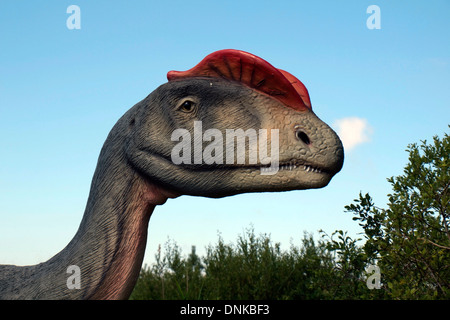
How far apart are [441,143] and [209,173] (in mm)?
3153

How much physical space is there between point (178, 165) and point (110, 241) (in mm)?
572

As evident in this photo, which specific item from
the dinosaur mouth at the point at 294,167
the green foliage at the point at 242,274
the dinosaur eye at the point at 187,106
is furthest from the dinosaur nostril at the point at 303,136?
the green foliage at the point at 242,274

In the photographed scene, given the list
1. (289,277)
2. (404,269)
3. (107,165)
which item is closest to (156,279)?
(289,277)

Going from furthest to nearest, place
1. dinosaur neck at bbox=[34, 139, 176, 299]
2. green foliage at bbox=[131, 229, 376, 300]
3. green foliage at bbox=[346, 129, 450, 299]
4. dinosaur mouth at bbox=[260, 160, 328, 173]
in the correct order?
1. green foliage at bbox=[131, 229, 376, 300]
2. green foliage at bbox=[346, 129, 450, 299]
3. dinosaur neck at bbox=[34, 139, 176, 299]
4. dinosaur mouth at bbox=[260, 160, 328, 173]

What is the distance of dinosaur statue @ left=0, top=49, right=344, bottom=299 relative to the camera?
2369 mm

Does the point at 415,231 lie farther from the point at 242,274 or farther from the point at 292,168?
the point at 242,274

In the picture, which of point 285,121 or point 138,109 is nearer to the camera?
point 285,121

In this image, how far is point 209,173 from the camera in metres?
2.47

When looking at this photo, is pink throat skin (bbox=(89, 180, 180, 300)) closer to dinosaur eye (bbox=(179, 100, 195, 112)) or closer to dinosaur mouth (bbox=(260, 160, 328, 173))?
dinosaur eye (bbox=(179, 100, 195, 112))

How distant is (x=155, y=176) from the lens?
2.58 meters

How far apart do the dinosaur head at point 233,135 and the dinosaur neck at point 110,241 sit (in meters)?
0.12

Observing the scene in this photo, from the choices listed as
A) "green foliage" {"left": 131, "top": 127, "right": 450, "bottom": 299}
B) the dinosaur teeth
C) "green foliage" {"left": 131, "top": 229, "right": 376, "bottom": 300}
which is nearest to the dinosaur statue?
the dinosaur teeth

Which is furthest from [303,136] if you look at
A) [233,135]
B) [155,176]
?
[155,176]

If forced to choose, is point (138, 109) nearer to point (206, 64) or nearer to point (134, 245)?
point (206, 64)
